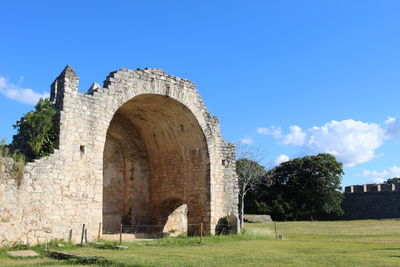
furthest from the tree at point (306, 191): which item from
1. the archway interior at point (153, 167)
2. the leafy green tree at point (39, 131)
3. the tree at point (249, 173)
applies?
the leafy green tree at point (39, 131)

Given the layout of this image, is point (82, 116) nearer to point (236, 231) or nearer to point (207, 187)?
point (207, 187)

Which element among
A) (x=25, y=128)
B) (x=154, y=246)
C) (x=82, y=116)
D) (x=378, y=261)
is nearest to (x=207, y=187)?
(x=154, y=246)

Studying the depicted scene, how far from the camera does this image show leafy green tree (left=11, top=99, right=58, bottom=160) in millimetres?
13430

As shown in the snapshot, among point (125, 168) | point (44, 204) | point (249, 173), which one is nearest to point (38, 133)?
point (44, 204)

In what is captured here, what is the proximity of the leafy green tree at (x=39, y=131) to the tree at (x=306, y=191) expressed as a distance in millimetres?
30492

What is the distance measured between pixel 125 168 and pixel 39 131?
22.4ft

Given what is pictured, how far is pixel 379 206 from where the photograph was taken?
39656mm

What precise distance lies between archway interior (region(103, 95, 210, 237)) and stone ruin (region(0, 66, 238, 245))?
45 millimetres

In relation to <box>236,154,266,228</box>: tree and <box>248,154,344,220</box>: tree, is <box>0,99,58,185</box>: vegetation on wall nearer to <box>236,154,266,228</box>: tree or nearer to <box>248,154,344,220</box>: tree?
<box>236,154,266,228</box>: tree

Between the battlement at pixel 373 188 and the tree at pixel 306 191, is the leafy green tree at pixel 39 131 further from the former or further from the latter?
the battlement at pixel 373 188

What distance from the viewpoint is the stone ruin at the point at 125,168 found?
42.0 ft

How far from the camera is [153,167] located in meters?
20.4

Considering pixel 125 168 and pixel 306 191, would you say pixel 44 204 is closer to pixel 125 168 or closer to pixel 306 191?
pixel 125 168

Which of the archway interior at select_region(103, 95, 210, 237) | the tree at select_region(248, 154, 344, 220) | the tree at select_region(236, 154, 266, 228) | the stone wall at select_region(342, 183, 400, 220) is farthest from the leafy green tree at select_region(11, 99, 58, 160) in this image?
the stone wall at select_region(342, 183, 400, 220)
